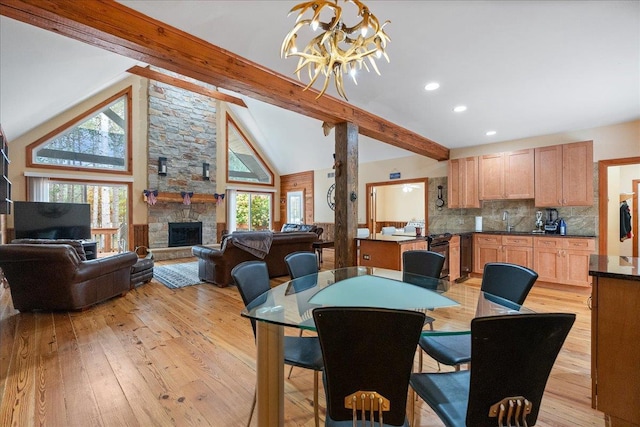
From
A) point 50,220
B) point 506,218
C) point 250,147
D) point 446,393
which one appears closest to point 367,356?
point 446,393

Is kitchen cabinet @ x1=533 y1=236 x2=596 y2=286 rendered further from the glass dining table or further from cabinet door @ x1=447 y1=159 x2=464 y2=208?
the glass dining table

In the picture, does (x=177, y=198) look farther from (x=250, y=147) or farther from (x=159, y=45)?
(x=159, y=45)

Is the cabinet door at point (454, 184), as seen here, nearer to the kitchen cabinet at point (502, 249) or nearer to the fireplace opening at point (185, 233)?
the kitchen cabinet at point (502, 249)

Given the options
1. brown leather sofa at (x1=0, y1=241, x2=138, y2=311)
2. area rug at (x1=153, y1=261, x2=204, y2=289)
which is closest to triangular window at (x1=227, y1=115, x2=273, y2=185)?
area rug at (x1=153, y1=261, x2=204, y2=289)

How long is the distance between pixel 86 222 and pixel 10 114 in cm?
243

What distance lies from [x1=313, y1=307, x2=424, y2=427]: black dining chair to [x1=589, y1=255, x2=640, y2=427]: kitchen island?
154 centimetres

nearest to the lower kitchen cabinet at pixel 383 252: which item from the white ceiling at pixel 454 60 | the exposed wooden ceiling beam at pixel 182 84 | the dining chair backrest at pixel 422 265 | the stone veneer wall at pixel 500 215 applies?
the dining chair backrest at pixel 422 265

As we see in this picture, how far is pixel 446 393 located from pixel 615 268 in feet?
4.77

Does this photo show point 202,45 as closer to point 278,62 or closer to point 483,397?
point 278,62

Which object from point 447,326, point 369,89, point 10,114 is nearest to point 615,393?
point 447,326

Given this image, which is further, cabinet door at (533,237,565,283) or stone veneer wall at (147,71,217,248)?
stone veneer wall at (147,71,217,248)

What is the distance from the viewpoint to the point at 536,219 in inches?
208

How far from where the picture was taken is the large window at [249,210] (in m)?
9.61

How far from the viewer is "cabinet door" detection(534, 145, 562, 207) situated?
481 centimetres
